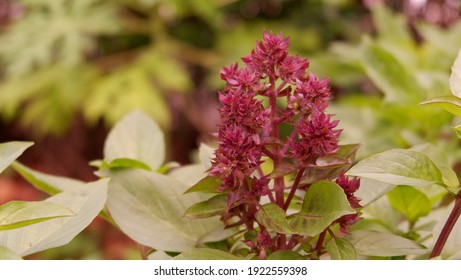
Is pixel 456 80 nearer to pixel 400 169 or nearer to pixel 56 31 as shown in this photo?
pixel 400 169

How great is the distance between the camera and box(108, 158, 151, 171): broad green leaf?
0.62m

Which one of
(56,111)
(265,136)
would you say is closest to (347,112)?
(265,136)

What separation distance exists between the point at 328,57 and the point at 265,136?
201cm

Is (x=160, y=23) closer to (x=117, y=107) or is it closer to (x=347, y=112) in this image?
(x=117, y=107)

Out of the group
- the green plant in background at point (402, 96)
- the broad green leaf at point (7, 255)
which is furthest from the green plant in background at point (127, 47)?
the broad green leaf at point (7, 255)

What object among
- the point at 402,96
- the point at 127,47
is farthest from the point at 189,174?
the point at 127,47

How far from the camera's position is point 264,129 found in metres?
0.50

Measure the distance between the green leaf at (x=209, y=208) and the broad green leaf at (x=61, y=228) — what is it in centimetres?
7

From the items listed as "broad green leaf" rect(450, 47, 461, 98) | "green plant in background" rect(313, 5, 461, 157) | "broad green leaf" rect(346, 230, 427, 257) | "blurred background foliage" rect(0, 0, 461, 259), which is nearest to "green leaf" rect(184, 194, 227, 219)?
"broad green leaf" rect(346, 230, 427, 257)

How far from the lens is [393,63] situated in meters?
1.16

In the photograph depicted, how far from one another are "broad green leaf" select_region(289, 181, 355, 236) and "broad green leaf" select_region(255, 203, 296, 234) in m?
0.01

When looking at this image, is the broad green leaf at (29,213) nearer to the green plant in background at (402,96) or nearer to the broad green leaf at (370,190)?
the broad green leaf at (370,190)

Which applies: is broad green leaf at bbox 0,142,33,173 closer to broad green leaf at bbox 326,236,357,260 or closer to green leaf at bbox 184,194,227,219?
green leaf at bbox 184,194,227,219

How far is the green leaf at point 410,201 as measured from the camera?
65 cm
